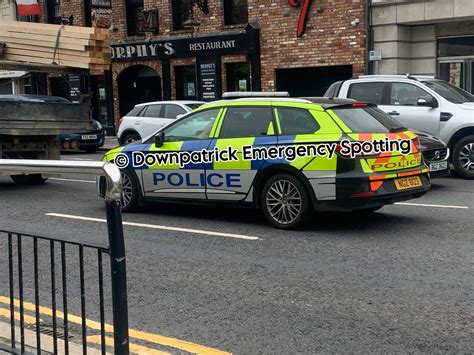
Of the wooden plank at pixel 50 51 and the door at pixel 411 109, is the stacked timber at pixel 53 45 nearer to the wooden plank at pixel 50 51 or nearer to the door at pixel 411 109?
the wooden plank at pixel 50 51

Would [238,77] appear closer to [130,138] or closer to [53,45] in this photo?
[130,138]

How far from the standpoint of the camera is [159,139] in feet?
30.1

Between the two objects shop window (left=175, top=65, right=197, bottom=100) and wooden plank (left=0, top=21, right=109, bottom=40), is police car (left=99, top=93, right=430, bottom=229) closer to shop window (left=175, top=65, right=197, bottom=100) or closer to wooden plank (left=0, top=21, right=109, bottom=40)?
wooden plank (left=0, top=21, right=109, bottom=40)

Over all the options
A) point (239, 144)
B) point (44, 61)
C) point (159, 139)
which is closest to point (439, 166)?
point (239, 144)

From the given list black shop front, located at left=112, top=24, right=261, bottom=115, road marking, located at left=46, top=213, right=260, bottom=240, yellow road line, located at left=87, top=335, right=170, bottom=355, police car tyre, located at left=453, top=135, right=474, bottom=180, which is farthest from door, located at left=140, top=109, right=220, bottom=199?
black shop front, located at left=112, top=24, right=261, bottom=115

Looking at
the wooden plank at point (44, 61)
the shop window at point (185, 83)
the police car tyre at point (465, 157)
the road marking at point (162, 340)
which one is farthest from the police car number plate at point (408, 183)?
the shop window at point (185, 83)

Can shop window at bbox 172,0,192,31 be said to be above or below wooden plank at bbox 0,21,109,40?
above

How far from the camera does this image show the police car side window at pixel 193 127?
891cm

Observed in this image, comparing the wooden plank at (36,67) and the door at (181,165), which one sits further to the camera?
the wooden plank at (36,67)

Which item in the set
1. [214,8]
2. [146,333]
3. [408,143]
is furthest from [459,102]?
[214,8]

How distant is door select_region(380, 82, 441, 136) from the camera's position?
13016 millimetres

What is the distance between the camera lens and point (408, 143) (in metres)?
8.26

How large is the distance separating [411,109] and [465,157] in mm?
1410

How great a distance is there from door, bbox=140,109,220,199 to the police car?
14 mm
